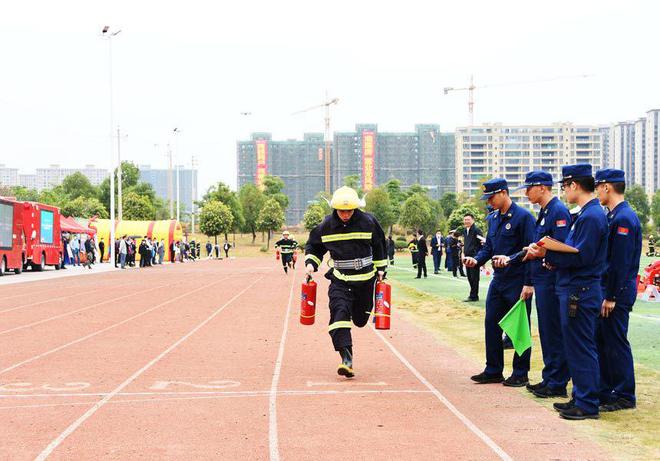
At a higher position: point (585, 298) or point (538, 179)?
point (538, 179)

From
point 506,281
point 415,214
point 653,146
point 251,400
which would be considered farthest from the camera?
point 653,146

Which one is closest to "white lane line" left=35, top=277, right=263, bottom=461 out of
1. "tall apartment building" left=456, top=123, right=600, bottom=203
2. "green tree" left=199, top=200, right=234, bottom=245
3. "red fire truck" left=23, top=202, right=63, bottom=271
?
"red fire truck" left=23, top=202, right=63, bottom=271

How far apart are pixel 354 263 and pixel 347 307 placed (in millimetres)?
483

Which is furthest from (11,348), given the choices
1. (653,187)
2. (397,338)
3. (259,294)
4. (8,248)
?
(653,187)

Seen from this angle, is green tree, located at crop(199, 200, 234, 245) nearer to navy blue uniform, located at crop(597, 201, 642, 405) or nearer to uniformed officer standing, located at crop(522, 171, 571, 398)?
uniformed officer standing, located at crop(522, 171, 571, 398)

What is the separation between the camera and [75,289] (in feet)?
89.3

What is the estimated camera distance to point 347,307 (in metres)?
9.32

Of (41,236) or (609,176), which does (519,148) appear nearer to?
(41,236)

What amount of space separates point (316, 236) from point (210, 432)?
3293 mm

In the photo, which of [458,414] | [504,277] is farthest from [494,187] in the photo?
[458,414]

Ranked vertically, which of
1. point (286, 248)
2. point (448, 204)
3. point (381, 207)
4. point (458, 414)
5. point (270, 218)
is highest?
point (448, 204)

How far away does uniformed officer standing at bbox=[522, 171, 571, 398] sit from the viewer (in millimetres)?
8070

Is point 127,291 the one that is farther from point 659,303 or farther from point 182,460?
point 182,460

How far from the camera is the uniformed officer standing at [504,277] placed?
8.79m
